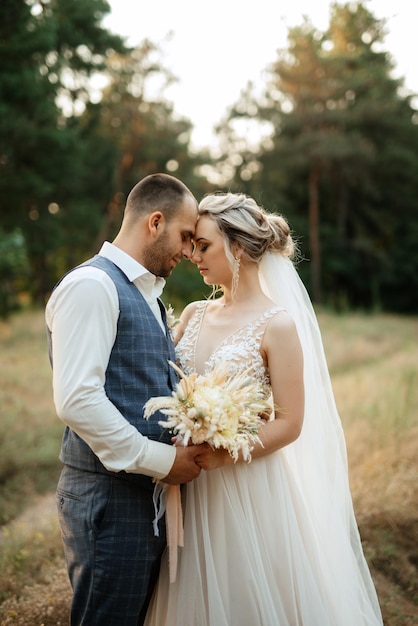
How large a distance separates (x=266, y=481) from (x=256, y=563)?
1.32 ft

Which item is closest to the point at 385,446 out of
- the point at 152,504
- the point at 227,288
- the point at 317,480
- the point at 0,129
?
the point at 317,480

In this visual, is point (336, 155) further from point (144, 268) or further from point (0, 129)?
point (144, 268)

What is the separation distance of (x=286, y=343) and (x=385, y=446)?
3655 millimetres

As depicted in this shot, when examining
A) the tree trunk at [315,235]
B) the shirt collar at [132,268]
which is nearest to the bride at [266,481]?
the shirt collar at [132,268]

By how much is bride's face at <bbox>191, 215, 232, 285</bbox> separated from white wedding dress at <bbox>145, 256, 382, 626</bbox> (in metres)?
0.42

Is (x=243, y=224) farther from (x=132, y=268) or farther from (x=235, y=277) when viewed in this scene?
(x=132, y=268)

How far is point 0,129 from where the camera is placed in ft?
47.3

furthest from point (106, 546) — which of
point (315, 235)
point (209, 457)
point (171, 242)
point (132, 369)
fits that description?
point (315, 235)

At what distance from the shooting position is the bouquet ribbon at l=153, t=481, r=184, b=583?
9.00 ft

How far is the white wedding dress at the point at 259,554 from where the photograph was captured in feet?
9.40

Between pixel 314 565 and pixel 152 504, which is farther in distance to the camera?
Answer: pixel 314 565

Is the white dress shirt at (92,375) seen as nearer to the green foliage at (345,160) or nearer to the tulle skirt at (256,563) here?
the tulle skirt at (256,563)

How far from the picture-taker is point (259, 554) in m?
2.94

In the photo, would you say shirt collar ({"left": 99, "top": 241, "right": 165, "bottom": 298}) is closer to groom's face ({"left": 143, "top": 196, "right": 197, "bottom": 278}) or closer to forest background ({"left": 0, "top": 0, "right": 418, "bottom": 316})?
groom's face ({"left": 143, "top": 196, "right": 197, "bottom": 278})
